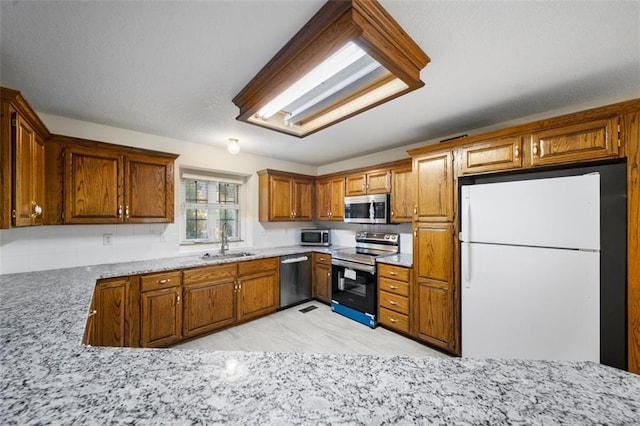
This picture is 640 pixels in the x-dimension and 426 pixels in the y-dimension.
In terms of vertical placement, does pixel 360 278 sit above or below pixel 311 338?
above

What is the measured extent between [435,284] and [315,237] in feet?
7.39

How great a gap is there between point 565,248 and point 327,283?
2731 mm

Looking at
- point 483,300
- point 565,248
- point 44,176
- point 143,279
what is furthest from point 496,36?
point 44,176

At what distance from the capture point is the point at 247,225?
4.02m

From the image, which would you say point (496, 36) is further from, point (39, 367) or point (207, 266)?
point (207, 266)

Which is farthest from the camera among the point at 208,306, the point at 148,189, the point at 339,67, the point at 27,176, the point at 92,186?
the point at 208,306

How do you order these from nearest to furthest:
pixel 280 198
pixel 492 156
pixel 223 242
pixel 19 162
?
pixel 19 162
pixel 492 156
pixel 223 242
pixel 280 198

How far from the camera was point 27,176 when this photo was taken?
1.81 meters

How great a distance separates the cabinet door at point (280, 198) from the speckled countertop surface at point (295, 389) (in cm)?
305

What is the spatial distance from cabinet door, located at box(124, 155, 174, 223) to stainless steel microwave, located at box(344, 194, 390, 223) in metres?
2.41

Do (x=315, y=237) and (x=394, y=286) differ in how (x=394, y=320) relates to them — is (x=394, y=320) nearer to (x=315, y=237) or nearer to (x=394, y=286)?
(x=394, y=286)

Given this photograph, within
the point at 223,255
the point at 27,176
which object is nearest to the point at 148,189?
the point at 27,176

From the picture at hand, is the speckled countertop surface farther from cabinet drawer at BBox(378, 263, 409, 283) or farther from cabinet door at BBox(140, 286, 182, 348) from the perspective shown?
cabinet drawer at BBox(378, 263, 409, 283)

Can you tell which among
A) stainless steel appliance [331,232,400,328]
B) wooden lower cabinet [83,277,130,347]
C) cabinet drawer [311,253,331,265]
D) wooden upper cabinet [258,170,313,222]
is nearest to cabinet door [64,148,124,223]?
wooden lower cabinet [83,277,130,347]
